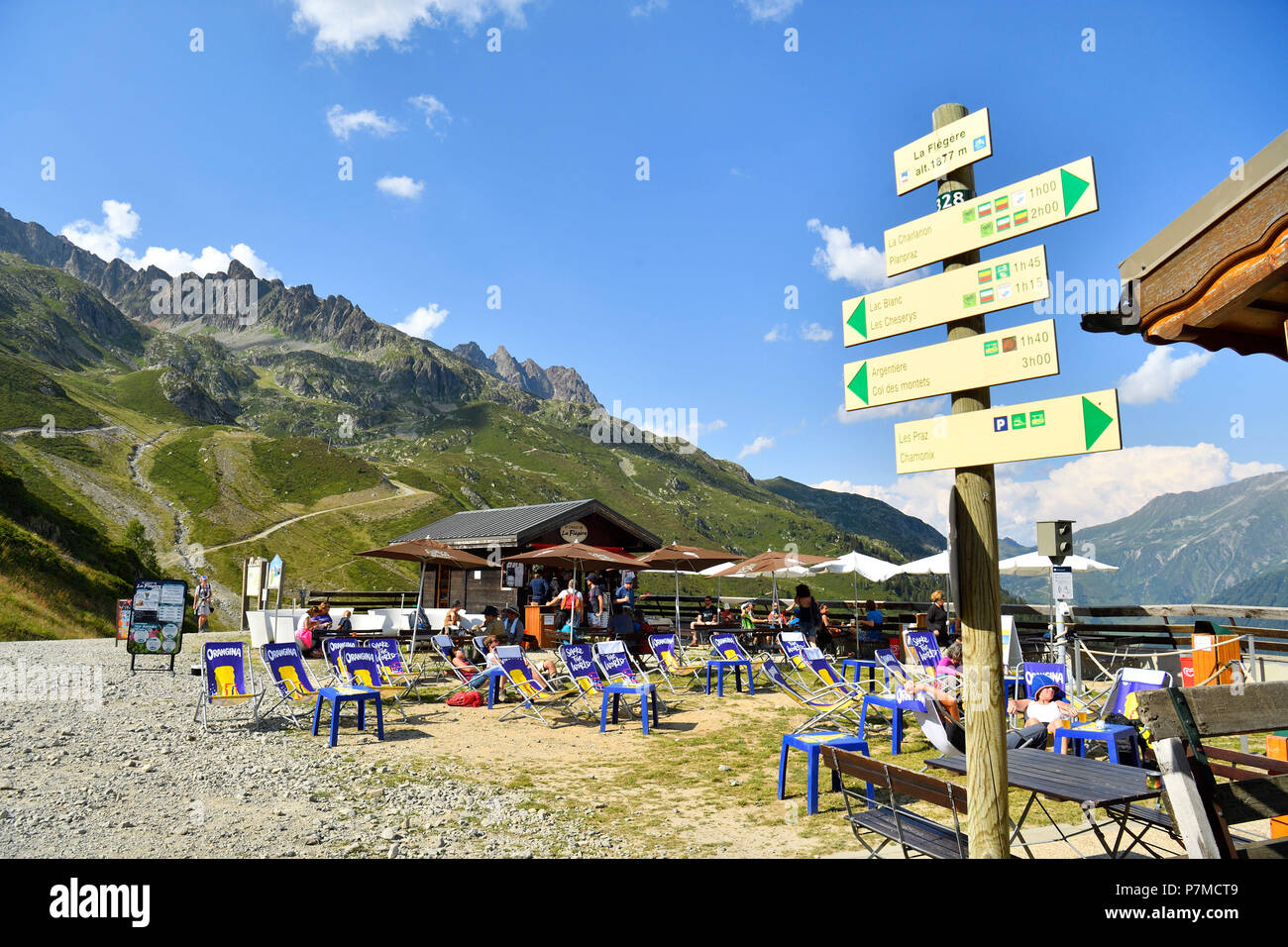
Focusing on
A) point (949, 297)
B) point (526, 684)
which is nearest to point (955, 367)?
point (949, 297)

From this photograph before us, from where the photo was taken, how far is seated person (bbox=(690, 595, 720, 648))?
17.5 metres

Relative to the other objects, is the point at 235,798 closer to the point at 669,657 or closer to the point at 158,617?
the point at 669,657

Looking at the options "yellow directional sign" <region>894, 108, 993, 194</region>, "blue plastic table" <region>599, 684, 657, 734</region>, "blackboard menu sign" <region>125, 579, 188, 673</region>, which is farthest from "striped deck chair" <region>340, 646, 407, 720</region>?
"yellow directional sign" <region>894, 108, 993, 194</region>

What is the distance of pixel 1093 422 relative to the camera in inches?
107

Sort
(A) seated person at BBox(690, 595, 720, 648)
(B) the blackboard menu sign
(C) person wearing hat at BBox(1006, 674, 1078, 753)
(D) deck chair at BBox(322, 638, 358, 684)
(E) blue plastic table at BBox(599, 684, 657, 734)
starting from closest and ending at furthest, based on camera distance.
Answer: (C) person wearing hat at BBox(1006, 674, 1078, 753) < (E) blue plastic table at BBox(599, 684, 657, 734) < (D) deck chair at BBox(322, 638, 358, 684) < (B) the blackboard menu sign < (A) seated person at BBox(690, 595, 720, 648)

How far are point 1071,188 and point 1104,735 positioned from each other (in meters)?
5.05

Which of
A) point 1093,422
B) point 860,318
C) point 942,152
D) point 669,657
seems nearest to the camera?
point 1093,422

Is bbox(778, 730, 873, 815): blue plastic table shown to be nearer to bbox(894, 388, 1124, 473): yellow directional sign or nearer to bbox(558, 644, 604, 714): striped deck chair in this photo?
bbox(894, 388, 1124, 473): yellow directional sign

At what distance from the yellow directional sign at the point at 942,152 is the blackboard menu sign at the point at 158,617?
1309 cm

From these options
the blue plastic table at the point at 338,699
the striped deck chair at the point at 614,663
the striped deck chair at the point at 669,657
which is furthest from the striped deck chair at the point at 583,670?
the blue plastic table at the point at 338,699

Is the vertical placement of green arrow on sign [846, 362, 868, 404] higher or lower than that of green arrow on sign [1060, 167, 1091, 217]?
lower

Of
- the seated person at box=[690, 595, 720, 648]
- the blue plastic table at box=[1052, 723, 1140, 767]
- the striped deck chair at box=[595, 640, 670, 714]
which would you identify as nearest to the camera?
the blue plastic table at box=[1052, 723, 1140, 767]

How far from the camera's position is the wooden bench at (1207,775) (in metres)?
2.29
